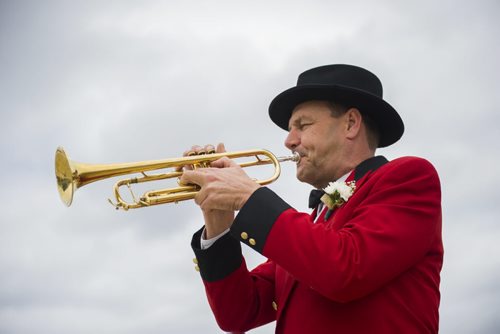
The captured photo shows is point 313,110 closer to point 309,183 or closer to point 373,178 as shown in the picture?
point 309,183

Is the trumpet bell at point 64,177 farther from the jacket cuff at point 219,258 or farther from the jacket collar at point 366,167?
the jacket collar at point 366,167

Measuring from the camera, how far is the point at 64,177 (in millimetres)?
4789

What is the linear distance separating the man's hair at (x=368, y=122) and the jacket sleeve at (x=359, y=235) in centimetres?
109

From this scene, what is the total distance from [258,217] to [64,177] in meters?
1.87

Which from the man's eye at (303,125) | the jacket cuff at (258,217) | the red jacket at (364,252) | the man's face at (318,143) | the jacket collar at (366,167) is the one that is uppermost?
the man's eye at (303,125)

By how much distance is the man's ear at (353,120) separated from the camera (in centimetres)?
508

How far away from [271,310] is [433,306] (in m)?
1.67

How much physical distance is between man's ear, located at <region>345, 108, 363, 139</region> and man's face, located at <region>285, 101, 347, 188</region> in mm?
40

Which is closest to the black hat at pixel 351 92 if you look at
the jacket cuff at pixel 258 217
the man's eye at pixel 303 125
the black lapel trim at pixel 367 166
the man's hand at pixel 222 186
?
the man's eye at pixel 303 125

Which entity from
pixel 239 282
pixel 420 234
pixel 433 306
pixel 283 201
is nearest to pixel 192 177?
pixel 283 201

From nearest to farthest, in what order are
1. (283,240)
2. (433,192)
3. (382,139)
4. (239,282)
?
(283,240), (433,192), (239,282), (382,139)

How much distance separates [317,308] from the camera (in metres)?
4.09

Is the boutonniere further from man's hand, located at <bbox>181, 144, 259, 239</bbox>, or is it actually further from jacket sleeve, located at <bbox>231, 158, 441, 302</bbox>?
man's hand, located at <bbox>181, 144, 259, 239</bbox>

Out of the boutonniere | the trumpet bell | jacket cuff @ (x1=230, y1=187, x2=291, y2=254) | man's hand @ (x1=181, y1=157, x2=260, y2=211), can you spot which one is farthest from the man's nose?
the trumpet bell
